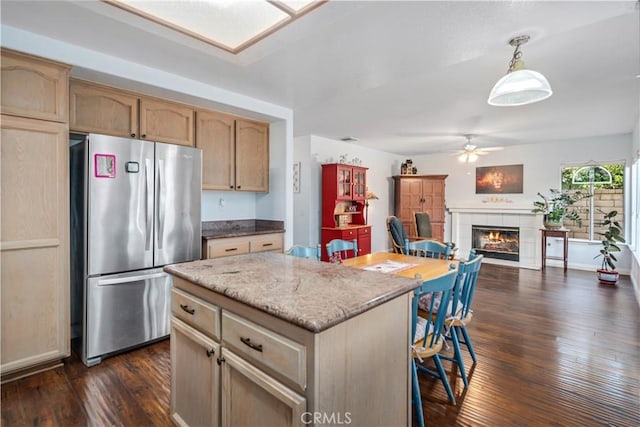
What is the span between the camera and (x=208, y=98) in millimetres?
3131

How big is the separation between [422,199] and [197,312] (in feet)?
21.6

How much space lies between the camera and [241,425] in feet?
4.07

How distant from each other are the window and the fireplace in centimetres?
100

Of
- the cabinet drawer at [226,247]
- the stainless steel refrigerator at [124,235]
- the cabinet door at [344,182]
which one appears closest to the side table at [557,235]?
the cabinet door at [344,182]

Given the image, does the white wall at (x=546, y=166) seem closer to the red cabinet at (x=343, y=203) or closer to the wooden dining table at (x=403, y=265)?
the red cabinet at (x=343, y=203)

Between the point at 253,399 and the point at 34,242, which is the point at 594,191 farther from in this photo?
the point at 34,242

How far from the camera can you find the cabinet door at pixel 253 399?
1035 millimetres

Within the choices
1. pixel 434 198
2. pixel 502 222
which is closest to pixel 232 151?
pixel 434 198

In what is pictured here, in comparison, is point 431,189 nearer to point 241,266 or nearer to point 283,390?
point 241,266

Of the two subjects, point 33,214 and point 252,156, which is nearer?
point 33,214

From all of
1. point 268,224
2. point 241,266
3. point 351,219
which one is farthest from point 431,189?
point 241,266

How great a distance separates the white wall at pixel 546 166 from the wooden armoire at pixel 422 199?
47 centimetres

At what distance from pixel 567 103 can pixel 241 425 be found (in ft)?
15.9

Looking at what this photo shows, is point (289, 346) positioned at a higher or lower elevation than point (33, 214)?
lower
